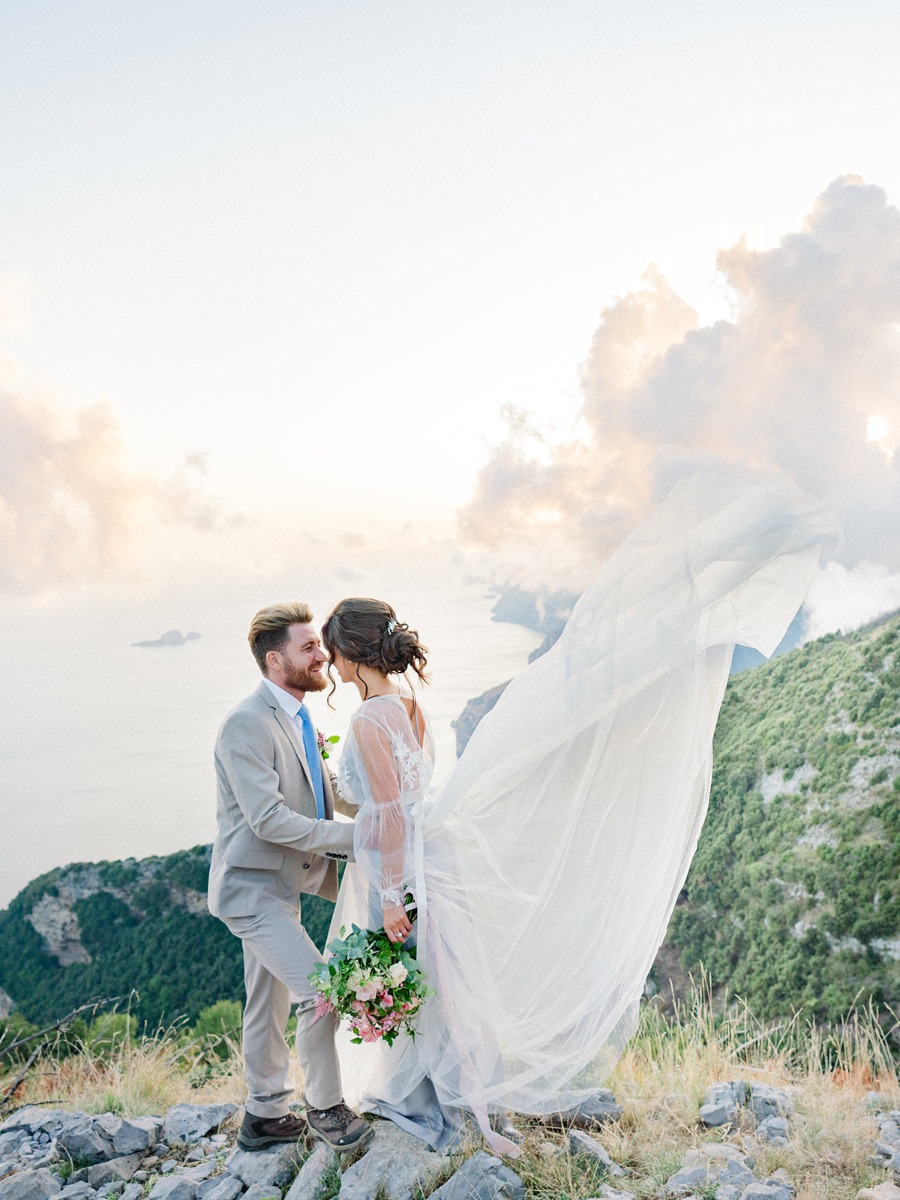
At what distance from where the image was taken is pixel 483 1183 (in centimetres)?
316

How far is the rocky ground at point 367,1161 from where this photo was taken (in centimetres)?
330

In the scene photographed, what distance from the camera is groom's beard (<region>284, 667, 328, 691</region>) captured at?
12.4ft

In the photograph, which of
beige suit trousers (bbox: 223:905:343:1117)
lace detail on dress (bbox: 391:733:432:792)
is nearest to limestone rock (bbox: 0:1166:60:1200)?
beige suit trousers (bbox: 223:905:343:1117)

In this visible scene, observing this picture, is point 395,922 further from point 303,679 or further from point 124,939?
point 124,939

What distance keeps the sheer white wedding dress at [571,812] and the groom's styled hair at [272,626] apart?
1.97ft

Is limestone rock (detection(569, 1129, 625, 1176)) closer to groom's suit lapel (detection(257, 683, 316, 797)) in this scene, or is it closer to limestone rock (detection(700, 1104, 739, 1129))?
limestone rock (detection(700, 1104, 739, 1129))

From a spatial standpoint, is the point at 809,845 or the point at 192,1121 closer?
the point at 192,1121

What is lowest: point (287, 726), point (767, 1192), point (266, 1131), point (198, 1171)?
point (767, 1192)

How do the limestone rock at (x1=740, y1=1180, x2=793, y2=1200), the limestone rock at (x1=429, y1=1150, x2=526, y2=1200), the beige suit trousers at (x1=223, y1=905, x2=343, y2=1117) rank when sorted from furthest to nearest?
the beige suit trousers at (x1=223, y1=905, x2=343, y2=1117), the limestone rock at (x1=740, y1=1180, x2=793, y2=1200), the limestone rock at (x1=429, y1=1150, x2=526, y2=1200)

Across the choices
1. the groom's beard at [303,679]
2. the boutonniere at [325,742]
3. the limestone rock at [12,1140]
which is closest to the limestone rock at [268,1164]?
the limestone rock at [12,1140]

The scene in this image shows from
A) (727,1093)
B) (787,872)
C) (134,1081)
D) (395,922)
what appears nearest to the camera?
(395,922)

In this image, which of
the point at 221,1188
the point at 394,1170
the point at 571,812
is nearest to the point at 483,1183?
the point at 394,1170

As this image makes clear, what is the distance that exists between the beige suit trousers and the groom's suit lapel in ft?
1.91

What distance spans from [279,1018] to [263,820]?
3.27ft
